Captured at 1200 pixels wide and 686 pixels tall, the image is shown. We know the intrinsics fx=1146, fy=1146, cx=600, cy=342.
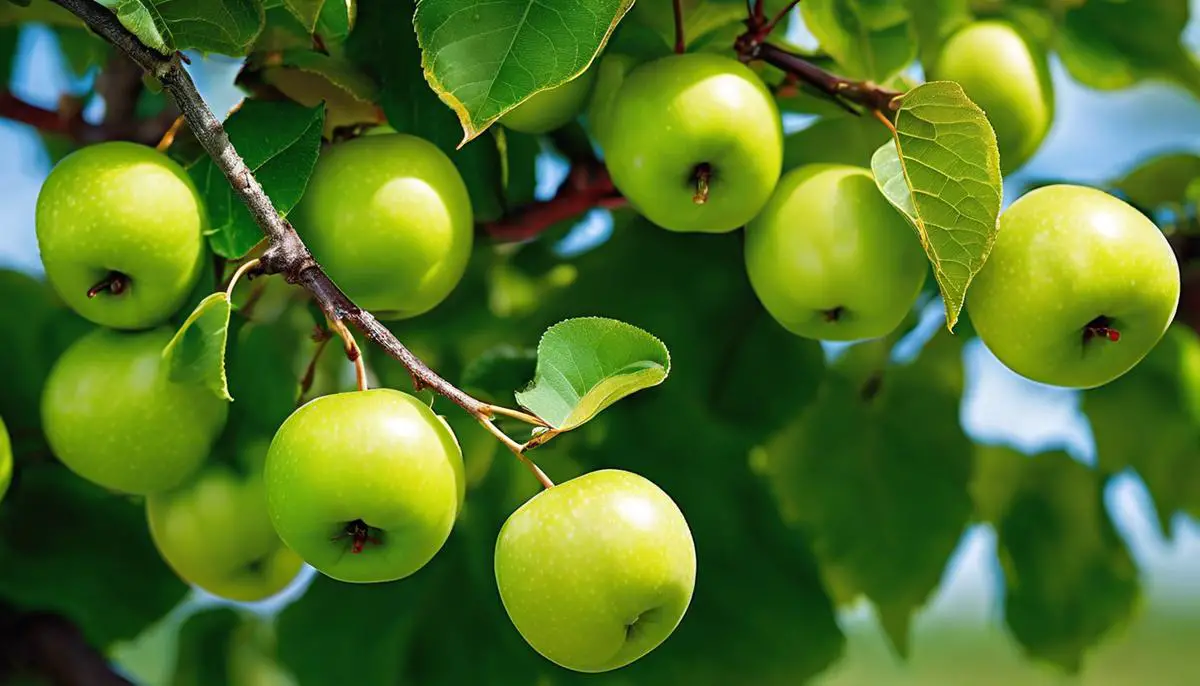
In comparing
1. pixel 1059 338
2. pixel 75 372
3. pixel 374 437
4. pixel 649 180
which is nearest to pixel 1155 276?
pixel 1059 338

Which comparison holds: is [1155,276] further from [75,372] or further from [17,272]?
[17,272]

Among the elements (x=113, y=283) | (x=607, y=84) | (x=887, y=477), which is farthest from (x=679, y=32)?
(x=887, y=477)

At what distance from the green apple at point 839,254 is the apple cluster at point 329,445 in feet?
0.42

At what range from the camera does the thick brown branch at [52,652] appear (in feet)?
2.16

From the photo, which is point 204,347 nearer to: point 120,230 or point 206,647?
point 120,230

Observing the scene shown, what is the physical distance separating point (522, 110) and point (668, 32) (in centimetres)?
9

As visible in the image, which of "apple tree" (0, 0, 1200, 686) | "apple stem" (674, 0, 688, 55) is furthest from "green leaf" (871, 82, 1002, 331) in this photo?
"apple stem" (674, 0, 688, 55)

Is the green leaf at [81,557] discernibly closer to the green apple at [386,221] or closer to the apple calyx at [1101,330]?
the green apple at [386,221]

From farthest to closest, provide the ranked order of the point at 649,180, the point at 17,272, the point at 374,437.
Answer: the point at 17,272 → the point at 649,180 → the point at 374,437

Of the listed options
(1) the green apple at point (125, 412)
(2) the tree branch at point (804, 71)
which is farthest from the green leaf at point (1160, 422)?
(1) the green apple at point (125, 412)

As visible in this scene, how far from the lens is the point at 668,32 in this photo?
0.54 m

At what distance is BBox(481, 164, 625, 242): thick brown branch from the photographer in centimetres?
62

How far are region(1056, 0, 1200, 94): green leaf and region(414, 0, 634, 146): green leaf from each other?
0.44 meters

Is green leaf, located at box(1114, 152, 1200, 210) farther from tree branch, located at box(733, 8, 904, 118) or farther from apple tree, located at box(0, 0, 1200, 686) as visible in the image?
tree branch, located at box(733, 8, 904, 118)
